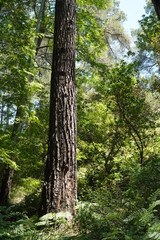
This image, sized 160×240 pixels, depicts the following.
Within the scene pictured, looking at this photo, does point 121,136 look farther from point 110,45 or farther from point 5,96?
point 110,45

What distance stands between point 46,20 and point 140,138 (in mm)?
5642

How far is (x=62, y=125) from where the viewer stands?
3.28m

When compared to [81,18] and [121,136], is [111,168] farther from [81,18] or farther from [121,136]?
[81,18]

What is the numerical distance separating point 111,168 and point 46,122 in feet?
9.32

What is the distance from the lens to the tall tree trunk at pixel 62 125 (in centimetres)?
300

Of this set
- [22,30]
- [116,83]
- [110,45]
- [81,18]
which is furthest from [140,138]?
[110,45]

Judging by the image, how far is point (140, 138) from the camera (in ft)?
21.1

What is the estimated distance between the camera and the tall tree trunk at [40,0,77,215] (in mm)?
3002

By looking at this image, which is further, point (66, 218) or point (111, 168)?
point (111, 168)

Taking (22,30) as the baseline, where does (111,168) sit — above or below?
below

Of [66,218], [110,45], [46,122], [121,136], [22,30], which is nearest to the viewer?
[66,218]

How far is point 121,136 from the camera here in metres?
6.96

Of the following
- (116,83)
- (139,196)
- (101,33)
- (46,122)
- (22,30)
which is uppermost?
(101,33)

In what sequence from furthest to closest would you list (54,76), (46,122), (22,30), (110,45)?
(110,45) < (46,122) < (22,30) < (54,76)
